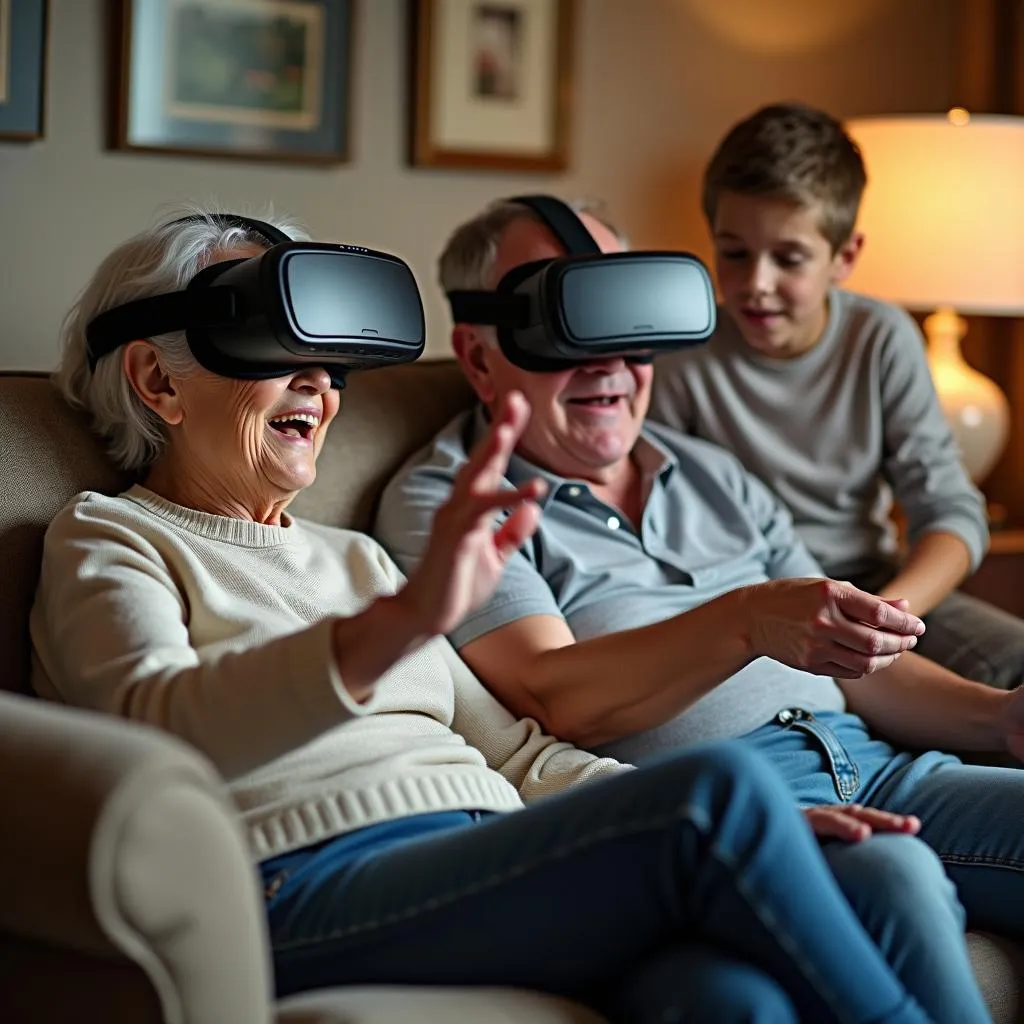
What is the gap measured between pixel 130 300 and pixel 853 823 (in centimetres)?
92

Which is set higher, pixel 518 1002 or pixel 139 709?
pixel 139 709

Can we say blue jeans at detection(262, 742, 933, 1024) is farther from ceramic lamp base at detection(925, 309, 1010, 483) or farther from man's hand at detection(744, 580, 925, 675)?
ceramic lamp base at detection(925, 309, 1010, 483)

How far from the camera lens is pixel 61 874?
3.69ft

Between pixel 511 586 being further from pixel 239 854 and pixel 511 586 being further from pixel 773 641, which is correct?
pixel 239 854

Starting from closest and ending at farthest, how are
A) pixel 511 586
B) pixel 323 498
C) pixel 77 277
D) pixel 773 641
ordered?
pixel 773 641
pixel 511 586
pixel 323 498
pixel 77 277

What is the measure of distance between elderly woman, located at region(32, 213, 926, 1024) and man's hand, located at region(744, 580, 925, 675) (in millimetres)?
332

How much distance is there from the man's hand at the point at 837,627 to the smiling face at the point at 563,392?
394mm

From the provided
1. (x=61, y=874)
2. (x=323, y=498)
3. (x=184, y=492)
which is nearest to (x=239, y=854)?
(x=61, y=874)

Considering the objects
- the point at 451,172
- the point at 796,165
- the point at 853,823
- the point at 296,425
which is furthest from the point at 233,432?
the point at 451,172

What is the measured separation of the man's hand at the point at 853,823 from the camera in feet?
4.82

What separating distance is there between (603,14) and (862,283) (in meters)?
0.70

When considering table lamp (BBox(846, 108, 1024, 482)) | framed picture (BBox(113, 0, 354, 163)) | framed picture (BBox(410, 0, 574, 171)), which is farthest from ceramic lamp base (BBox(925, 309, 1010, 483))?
framed picture (BBox(113, 0, 354, 163))

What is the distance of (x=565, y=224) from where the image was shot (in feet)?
6.40

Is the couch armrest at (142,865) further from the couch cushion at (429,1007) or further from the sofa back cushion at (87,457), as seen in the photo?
the sofa back cushion at (87,457)
